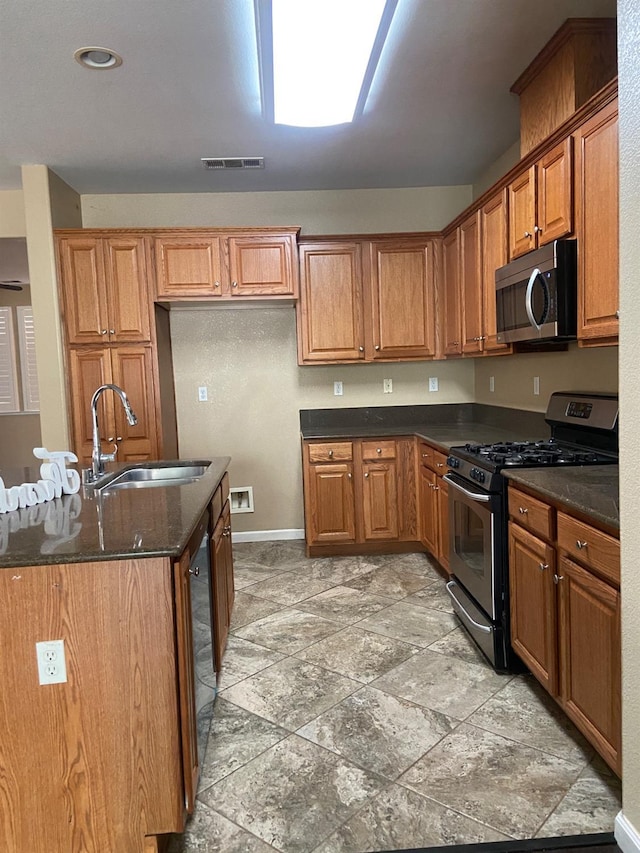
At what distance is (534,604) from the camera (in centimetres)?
220

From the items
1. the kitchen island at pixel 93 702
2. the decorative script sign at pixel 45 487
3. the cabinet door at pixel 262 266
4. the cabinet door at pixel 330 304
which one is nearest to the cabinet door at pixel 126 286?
the cabinet door at pixel 262 266

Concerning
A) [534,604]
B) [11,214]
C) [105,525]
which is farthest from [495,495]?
[11,214]

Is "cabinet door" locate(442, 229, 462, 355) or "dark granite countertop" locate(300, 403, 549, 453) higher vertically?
"cabinet door" locate(442, 229, 462, 355)

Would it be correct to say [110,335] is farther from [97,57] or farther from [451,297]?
[451,297]

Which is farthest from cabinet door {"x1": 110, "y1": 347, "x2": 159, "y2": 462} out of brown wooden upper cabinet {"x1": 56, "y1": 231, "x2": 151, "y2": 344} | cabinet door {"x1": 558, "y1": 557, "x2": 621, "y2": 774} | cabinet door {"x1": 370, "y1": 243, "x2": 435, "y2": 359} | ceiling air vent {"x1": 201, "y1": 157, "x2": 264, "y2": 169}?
cabinet door {"x1": 558, "y1": 557, "x2": 621, "y2": 774}

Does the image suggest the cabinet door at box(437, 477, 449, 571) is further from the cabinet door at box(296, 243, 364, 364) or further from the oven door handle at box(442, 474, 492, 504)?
the cabinet door at box(296, 243, 364, 364)

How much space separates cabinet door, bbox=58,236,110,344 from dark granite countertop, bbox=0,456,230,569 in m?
1.85

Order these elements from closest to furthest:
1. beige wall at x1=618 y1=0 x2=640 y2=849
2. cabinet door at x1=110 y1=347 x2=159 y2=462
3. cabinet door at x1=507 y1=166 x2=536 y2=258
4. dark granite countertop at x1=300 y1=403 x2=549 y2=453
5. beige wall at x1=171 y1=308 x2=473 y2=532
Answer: beige wall at x1=618 y1=0 x2=640 y2=849
cabinet door at x1=507 y1=166 x2=536 y2=258
dark granite countertop at x1=300 y1=403 x2=549 y2=453
cabinet door at x1=110 y1=347 x2=159 y2=462
beige wall at x1=171 y1=308 x2=473 y2=532

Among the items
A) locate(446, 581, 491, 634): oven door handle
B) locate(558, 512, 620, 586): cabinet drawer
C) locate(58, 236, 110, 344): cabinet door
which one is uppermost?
locate(58, 236, 110, 344): cabinet door

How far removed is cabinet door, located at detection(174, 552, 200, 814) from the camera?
1.57m

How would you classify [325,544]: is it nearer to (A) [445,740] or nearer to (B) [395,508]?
(B) [395,508]

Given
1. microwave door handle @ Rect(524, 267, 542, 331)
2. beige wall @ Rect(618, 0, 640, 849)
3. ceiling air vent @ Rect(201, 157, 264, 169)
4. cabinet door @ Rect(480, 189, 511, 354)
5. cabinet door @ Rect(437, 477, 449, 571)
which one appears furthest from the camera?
ceiling air vent @ Rect(201, 157, 264, 169)

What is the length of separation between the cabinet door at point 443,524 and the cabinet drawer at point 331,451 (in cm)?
74

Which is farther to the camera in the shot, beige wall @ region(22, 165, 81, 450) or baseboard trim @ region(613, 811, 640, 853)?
beige wall @ region(22, 165, 81, 450)
